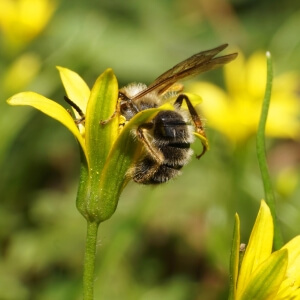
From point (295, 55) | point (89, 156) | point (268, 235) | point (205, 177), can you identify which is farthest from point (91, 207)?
point (295, 55)

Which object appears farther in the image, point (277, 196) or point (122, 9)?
point (122, 9)

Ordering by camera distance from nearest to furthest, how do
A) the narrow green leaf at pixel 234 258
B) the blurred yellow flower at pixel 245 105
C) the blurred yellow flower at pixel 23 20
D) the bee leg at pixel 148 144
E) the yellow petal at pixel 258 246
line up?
the narrow green leaf at pixel 234 258 < the yellow petal at pixel 258 246 < the bee leg at pixel 148 144 < the blurred yellow flower at pixel 245 105 < the blurred yellow flower at pixel 23 20

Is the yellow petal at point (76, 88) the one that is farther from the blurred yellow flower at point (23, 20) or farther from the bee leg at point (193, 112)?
the blurred yellow flower at point (23, 20)

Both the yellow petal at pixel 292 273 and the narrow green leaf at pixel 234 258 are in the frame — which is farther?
the yellow petal at pixel 292 273

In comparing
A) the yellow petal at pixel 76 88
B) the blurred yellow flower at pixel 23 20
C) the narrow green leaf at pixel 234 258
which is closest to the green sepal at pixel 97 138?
the yellow petal at pixel 76 88

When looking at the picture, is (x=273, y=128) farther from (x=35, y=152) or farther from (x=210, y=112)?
(x=35, y=152)

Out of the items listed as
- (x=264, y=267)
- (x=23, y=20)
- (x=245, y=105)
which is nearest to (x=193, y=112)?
(x=264, y=267)
